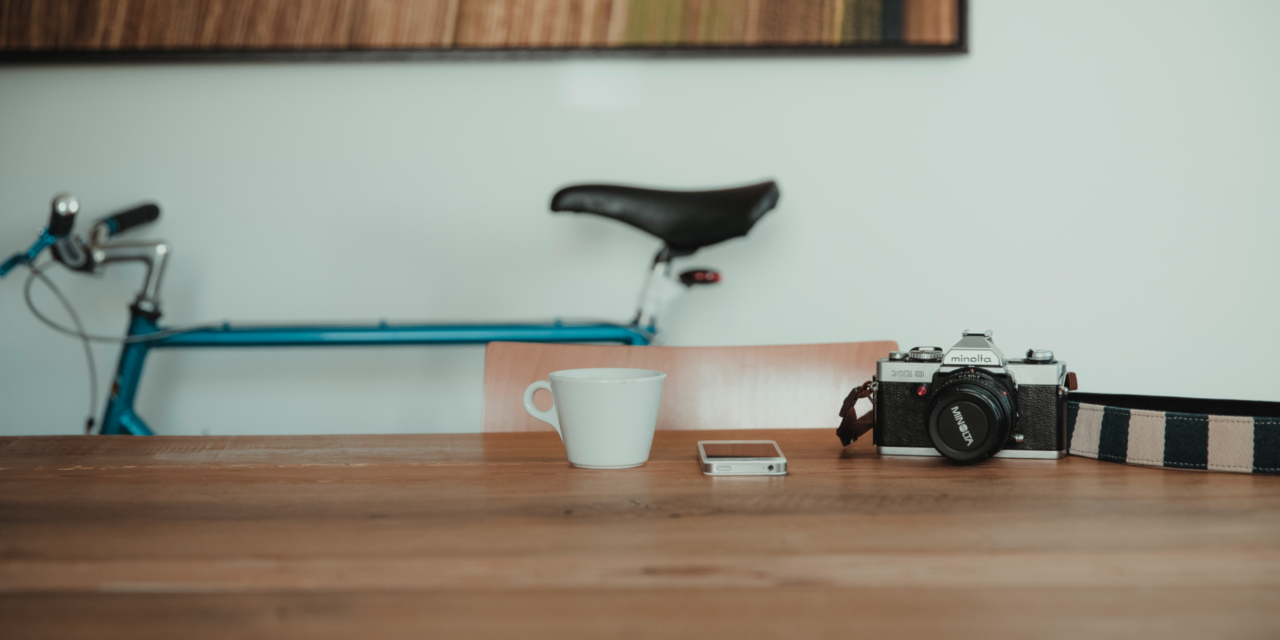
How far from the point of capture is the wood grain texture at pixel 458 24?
4.71 feet

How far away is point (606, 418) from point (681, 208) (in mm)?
778

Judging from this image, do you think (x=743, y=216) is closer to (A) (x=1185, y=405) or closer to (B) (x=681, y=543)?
(A) (x=1185, y=405)

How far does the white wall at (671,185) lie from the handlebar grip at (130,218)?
0.08m

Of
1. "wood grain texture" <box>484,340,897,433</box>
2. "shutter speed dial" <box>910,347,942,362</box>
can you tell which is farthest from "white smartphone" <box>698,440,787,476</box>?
"wood grain texture" <box>484,340,897,433</box>

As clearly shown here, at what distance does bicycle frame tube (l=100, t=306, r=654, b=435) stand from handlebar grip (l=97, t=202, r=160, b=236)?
0.48ft

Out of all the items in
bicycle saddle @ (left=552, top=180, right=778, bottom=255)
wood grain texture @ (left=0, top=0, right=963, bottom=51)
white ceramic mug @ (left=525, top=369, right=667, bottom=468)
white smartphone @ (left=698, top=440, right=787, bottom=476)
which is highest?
wood grain texture @ (left=0, top=0, right=963, bottom=51)

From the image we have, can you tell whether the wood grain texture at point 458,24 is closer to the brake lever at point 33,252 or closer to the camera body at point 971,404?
the brake lever at point 33,252

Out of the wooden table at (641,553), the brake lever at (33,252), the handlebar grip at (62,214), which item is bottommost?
the wooden table at (641,553)

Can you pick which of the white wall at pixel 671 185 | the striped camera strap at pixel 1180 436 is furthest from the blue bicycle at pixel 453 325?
the striped camera strap at pixel 1180 436

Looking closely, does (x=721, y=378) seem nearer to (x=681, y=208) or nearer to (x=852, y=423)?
(x=852, y=423)

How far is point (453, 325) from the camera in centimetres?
129

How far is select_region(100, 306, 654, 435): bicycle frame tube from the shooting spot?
125cm

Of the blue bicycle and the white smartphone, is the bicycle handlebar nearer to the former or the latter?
the blue bicycle

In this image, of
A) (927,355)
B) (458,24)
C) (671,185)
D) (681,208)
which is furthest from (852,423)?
(458,24)
